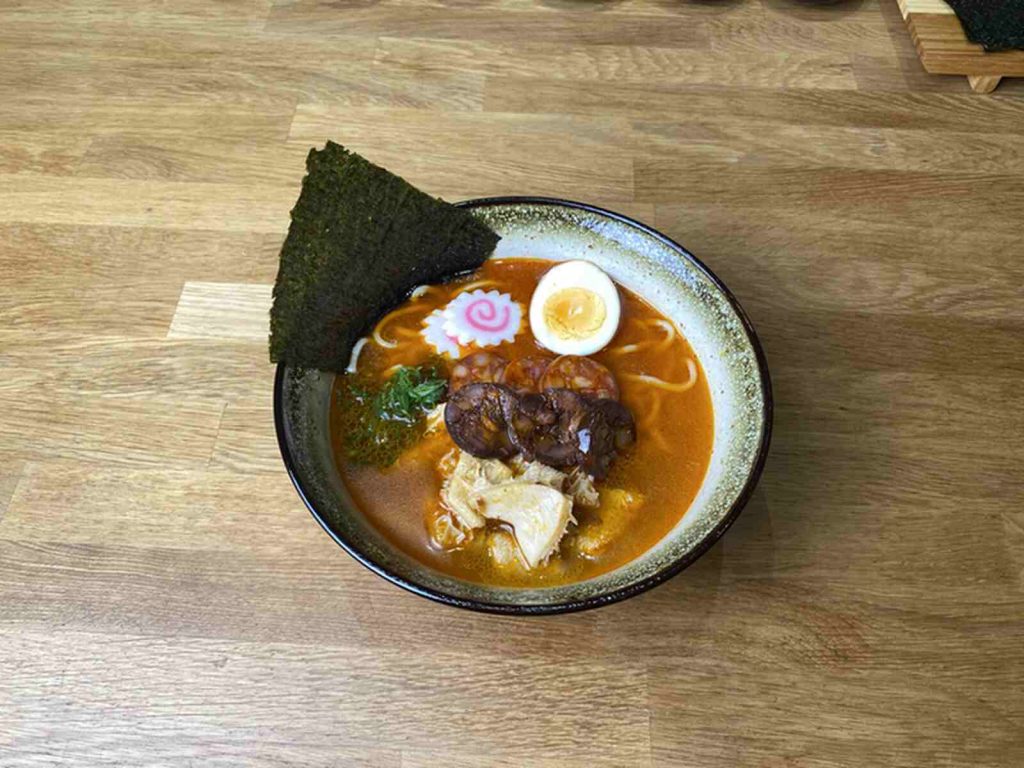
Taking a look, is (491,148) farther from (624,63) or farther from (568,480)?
(568,480)

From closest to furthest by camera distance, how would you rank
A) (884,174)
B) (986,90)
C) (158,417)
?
(158,417) → (884,174) → (986,90)

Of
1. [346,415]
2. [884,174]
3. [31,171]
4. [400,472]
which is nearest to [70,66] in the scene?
[31,171]

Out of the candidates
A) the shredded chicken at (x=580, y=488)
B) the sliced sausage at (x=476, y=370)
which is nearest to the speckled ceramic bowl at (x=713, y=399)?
the shredded chicken at (x=580, y=488)

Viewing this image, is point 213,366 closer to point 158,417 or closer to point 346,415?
point 158,417

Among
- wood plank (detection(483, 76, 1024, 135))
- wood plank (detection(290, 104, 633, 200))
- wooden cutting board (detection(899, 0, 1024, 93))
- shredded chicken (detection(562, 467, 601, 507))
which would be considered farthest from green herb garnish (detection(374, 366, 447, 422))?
wooden cutting board (detection(899, 0, 1024, 93))

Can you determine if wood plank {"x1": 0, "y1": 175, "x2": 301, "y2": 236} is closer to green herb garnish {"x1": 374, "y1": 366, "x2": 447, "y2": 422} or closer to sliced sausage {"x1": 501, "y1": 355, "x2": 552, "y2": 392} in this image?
green herb garnish {"x1": 374, "y1": 366, "x2": 447, "y2": 422}
